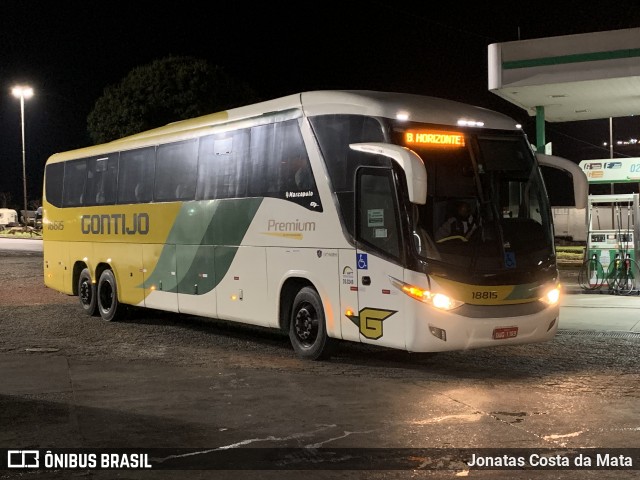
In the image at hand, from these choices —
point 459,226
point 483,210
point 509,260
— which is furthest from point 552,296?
point 459,226

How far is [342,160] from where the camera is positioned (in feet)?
35.2

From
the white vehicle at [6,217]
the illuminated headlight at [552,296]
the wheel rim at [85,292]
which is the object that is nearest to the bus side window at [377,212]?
the illuminated headlight at [552,296]

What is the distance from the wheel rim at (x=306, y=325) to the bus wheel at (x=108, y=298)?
5.72 m

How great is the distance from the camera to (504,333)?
1018cm

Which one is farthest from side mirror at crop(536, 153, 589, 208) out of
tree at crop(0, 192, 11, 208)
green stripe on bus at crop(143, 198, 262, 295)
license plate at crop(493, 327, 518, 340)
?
tree at crop(0, 192, 11, 208)

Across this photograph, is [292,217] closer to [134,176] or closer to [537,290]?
[537,290]

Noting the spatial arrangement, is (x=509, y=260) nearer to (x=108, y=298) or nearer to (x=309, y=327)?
(x=309, y=327)

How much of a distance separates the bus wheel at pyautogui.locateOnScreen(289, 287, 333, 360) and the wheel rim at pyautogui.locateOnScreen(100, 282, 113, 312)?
5942mm

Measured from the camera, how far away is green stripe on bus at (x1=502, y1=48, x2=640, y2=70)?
58.4 ft

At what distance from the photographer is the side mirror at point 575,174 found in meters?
11.0

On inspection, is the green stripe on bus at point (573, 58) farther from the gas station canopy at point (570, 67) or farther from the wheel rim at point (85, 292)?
the wheel rim at point (85, 292)

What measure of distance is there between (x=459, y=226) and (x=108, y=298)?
883cm

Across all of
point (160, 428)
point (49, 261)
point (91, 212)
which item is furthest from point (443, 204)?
point (49, 261)

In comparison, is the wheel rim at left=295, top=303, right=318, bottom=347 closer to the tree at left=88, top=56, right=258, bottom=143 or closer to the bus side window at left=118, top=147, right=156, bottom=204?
the bus side window at left=118, top=147, right=156, bottom=204
